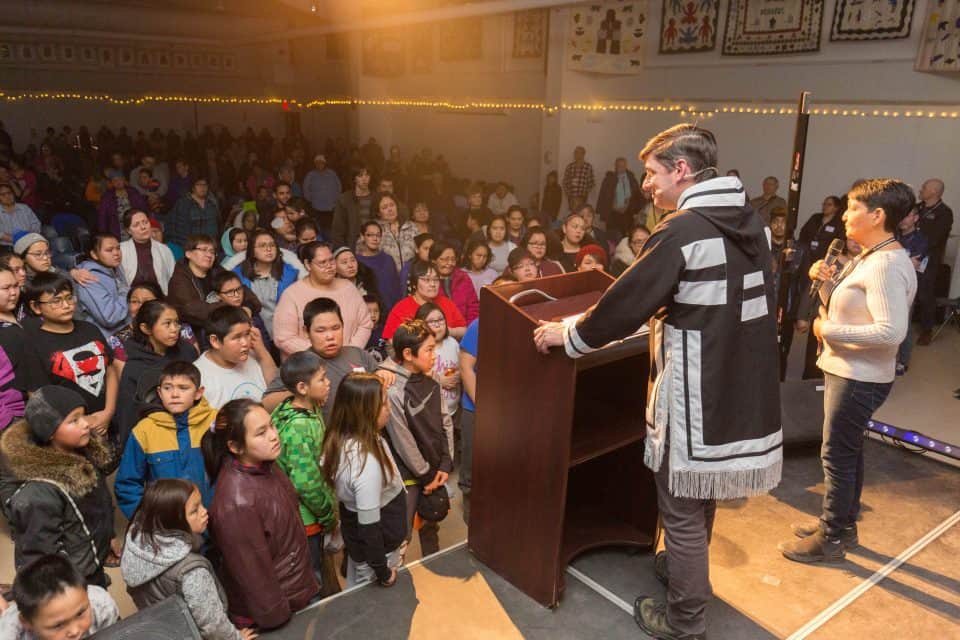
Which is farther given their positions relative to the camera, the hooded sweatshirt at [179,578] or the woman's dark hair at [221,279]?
the woman's dark hair at [221,279]

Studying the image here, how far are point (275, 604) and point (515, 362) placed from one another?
105 cm

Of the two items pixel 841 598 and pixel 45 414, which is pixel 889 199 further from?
pixel 45 414

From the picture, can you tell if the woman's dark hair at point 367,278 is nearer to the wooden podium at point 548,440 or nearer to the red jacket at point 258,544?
the wooden podium at point 548,440

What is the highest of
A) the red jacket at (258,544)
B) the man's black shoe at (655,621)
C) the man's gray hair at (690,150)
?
the man's gray hair at (690,150)

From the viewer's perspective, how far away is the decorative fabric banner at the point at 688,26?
9.28 meters

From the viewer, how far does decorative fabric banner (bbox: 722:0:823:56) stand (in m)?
8.27

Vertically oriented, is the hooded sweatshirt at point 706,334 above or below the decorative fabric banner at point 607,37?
below

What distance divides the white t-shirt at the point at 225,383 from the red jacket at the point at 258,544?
0.89 meters

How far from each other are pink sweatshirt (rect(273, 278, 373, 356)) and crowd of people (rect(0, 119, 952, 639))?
1cm

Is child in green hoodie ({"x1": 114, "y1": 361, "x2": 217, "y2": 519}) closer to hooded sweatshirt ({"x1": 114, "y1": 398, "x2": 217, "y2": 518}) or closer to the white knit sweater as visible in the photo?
hooded sweatshirt ({"x1": 114, "y1": 398, "x2": 217, "y2": 518})

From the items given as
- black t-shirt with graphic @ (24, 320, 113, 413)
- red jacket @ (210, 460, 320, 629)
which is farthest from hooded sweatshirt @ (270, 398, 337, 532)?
black t-shirt with graphic @ (24, 320, 113, 413)

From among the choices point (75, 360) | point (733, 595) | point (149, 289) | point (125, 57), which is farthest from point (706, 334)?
point (125, 57)

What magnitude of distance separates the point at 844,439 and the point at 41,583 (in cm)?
258

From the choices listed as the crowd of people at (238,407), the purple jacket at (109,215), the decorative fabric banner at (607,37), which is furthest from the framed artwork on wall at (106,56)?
the crowd of people at (238,407)
